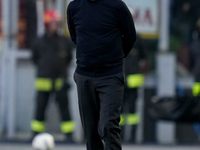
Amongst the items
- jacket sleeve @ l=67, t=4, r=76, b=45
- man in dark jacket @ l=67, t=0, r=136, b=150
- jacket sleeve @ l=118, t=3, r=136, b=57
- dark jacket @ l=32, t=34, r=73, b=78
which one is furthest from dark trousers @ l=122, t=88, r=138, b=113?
man in dark jacket @ l=67, t=0, r=136, b=150

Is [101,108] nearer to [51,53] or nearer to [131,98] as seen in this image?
[51,53]

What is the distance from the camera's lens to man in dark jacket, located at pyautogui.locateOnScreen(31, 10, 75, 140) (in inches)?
324

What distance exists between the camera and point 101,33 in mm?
4664

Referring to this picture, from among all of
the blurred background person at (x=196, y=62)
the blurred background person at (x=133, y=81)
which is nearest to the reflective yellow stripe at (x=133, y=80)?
the blurred background person at (x=133, y=81)

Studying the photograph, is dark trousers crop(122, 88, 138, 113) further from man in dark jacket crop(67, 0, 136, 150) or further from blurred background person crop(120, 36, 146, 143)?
man in dark jacket crop(67, 0, 136, 150)

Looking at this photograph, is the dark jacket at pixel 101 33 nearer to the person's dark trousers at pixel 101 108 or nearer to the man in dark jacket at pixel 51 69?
the person's dark trousers at pixel 101 108

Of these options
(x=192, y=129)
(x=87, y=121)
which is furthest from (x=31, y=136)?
(x=87, y=121)

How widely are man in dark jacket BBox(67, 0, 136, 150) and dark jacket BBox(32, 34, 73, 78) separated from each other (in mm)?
3441

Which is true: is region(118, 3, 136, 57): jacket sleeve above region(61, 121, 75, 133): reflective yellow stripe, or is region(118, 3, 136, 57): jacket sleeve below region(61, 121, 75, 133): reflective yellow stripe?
above

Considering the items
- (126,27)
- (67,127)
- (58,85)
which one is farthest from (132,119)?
(126,27)

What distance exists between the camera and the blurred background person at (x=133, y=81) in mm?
8289

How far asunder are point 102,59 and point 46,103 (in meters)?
3.81

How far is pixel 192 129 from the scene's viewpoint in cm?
909

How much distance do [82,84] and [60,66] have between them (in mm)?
3584
